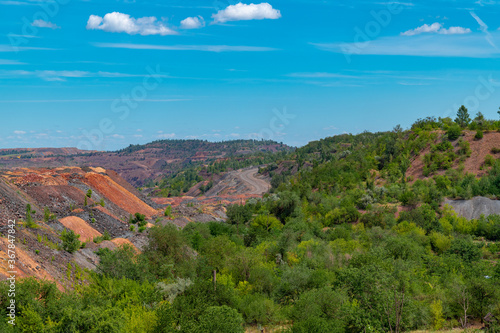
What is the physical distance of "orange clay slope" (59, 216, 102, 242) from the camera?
41.0m

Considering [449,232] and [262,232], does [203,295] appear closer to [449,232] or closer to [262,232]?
[262,232]

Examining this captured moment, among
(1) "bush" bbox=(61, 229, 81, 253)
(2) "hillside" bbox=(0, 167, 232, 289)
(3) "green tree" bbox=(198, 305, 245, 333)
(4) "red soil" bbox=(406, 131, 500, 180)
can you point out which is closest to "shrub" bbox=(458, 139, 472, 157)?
(4) "red soil" bbox=(406, 131, 500, 180)

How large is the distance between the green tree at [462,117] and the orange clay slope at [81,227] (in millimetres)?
75581

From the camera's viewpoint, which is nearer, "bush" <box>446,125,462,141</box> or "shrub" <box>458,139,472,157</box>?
"shrub" <box>458,139,472,157</box>

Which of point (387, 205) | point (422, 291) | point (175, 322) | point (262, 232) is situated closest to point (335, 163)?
point (387, 205)

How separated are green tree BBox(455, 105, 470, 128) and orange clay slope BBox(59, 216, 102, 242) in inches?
2976

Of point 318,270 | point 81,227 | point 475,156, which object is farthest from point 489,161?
point 81,227

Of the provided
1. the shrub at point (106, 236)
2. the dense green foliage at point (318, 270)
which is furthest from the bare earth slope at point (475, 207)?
the shrub at point (106, 236)

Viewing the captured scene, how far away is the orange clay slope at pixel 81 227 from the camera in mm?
41031

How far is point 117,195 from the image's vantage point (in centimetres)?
6362

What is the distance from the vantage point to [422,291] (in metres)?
30.8

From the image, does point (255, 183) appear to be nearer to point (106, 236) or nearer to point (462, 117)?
point (462, 117)

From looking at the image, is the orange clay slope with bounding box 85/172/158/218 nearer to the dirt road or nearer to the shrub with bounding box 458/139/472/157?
the dirt road

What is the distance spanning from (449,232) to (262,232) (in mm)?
25574
